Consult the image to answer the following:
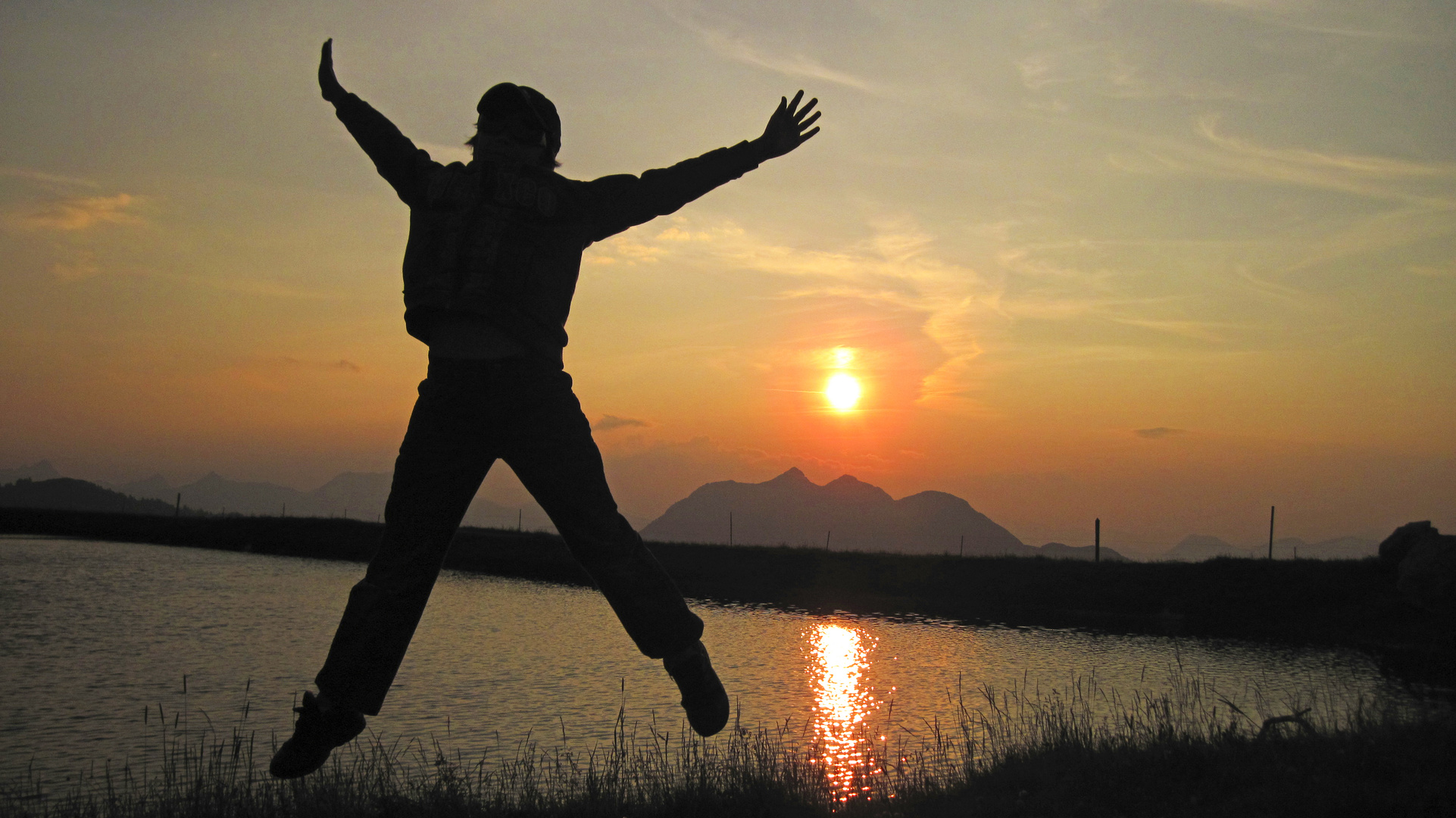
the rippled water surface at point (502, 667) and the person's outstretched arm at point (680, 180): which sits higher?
the person's outstretched arm at point (680, 180)

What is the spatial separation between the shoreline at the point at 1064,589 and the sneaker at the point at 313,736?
17.2 metres

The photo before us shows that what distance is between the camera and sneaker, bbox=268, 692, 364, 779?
3.45 meters

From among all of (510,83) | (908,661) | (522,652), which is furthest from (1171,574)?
(510,83)

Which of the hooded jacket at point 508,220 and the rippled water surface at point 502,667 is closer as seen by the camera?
the hooded jacket at point 508,220

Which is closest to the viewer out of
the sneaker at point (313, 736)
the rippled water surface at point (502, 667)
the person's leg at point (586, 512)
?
the sneaker at point (313, 736)

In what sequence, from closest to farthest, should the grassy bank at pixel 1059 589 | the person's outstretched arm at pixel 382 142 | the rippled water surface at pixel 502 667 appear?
the person's outstretched arm at pixel 382 142 → the rippled water surface at pixel 502 667 → the grassy bank at pixel 1059 589

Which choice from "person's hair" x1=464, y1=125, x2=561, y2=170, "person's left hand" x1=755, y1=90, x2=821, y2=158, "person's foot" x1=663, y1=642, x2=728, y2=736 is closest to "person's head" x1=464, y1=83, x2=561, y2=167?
"person's hair" x1=464, y1=125, x2=561, y2=170

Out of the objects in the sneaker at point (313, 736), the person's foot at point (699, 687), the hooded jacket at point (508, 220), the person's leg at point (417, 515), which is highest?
the hooded jacket at point (508, 220)

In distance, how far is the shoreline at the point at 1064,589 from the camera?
29547 millimetres

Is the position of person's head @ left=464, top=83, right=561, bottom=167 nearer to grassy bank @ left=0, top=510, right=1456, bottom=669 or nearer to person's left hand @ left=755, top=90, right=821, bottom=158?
person's left hand @ left=755, top=90, right=821, bottom=158

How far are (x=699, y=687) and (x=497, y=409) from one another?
132cm

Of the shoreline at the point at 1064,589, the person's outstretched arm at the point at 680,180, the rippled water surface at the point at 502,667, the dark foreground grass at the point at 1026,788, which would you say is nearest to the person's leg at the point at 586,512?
the person's outstretched arm at the point at 680,180

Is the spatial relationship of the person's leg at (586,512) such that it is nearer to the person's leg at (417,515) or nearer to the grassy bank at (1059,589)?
the person's leg at (417,515)

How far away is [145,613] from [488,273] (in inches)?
1233
